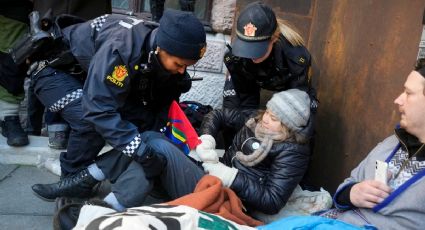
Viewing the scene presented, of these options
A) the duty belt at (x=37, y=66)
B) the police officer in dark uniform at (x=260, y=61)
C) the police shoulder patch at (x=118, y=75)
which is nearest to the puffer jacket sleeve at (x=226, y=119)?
the police officer in dark uniform at (x=260, y=61)

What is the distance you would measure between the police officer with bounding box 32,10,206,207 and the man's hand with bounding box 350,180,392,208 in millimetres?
967

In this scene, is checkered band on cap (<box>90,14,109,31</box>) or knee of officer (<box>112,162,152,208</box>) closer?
knee of officer (<box>112,162,152,208</box>)

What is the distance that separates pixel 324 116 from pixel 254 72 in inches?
24.6

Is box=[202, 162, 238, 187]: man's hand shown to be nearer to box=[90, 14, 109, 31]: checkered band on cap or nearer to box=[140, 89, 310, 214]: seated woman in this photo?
box=[140, 89, 310, 214]: seated woman

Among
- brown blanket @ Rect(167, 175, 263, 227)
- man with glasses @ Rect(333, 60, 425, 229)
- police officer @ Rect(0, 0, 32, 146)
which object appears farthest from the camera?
police officer @ Rect(0, 0, 32, 146)

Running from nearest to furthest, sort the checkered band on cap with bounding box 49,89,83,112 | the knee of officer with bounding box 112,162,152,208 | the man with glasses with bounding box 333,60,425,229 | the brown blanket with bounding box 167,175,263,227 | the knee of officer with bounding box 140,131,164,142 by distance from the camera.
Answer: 1. the man with glasses with bounding box 333,60,425,229
2. the brown blanket with bounding box 167,175,263,227
3. the knee of officer with bounding box 112,162,152,208
4. the knee of officer with bounding box 140,131,164,142
5. the checkered band on cap with bounding box 49,89,83,112

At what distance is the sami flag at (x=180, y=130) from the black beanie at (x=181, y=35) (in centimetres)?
54

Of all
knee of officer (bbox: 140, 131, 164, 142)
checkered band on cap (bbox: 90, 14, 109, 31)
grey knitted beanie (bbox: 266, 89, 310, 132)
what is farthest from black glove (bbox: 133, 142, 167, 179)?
checkered band on cap (bbox: 90, 14, 109, 31)

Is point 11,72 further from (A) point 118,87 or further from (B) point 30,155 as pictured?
(A) point 118,87

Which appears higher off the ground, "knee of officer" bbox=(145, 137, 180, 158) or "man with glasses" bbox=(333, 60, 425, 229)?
"man with glasses" bbox=(333, 60, 425, 229)

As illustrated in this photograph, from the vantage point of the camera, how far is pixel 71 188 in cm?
293

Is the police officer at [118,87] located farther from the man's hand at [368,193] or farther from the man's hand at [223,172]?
the man's hand at [368,193]

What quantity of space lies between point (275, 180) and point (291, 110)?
348 millimetres

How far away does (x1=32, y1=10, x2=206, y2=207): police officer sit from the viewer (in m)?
2.62
